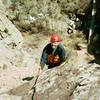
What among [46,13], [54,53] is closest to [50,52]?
[54,53]

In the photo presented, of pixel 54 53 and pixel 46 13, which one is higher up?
pixel 54 53

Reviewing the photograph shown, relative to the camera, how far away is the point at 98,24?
17.5m

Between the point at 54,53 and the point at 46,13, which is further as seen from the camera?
the point at 46,13

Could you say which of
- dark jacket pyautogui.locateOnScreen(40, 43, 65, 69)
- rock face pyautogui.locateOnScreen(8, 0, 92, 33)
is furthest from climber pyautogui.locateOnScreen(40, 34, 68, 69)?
rock face pyautogui.locateOnScreen(8, 0, 92, 33)

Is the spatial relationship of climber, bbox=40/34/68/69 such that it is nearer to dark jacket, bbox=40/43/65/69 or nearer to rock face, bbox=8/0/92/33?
dark jacket, bbox=40/43/65/69

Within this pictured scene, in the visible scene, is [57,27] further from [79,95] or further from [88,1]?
[79,95]

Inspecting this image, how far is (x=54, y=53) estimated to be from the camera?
9.11 metres

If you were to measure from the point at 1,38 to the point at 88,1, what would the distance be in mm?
5502

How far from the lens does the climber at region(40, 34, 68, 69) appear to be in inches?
355

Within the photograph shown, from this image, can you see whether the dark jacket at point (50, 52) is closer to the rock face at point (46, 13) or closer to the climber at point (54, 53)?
the climber at point (54, 53)

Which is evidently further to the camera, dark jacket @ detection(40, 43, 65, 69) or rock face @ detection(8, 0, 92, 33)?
rock face @ detection(8, 0, 92, 33)

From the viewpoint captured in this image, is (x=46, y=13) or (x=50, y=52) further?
(x=46, y=13)

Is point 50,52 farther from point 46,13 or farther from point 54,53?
point 46,13

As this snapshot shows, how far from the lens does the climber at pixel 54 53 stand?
9.02m
